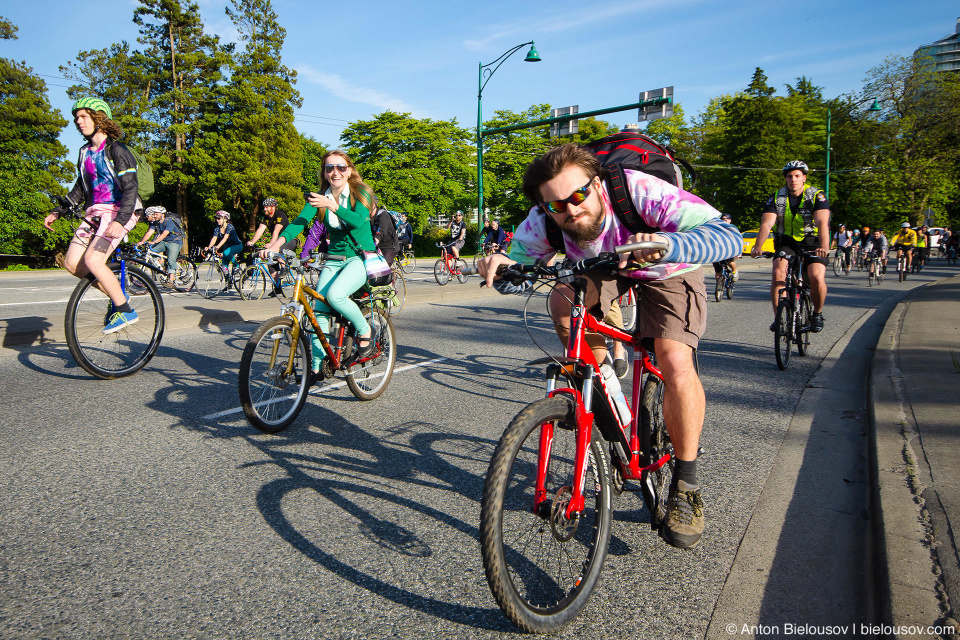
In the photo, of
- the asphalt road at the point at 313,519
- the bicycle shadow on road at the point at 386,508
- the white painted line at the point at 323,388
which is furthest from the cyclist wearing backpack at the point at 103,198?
the bicycle shadow on road at the point at 386,508

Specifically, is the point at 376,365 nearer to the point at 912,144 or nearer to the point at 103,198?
the point at 103,198

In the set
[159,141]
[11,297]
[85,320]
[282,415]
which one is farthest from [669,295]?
[159,141]

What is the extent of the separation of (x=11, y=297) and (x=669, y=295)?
1377cm

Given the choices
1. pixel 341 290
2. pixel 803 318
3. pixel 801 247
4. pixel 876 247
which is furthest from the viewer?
pixel 876 247

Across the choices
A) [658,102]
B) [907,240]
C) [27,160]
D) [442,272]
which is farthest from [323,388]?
[27,160]

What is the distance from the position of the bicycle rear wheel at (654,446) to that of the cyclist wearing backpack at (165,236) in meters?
13.2

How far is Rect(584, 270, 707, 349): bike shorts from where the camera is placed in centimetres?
258

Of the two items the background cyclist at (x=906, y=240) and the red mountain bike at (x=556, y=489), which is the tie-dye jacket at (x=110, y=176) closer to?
the red mountain bike at (x=556, y=489)

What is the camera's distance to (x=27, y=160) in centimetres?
2886

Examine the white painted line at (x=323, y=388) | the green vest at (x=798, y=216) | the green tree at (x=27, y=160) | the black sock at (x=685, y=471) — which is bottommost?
the white painted line at (x=323, y=388)

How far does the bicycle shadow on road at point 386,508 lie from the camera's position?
2363 mm

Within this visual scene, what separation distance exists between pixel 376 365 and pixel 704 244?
363 cm

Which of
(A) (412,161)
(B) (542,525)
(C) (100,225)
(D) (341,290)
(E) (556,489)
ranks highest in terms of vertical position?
(A) (412,161)

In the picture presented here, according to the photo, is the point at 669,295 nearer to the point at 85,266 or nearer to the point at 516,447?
the point at 516,447
